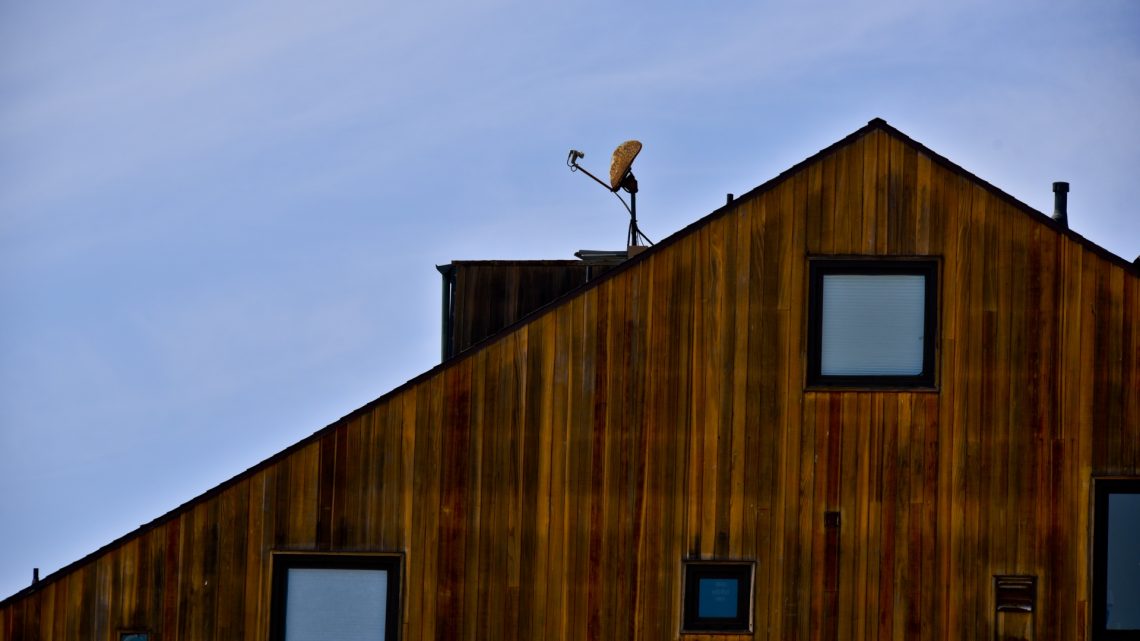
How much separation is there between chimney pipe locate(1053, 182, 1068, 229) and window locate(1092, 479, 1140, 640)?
6.67 m

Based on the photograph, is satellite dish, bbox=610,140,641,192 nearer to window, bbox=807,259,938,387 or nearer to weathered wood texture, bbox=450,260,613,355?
weathered wood texture, bbox=450,260,613,355

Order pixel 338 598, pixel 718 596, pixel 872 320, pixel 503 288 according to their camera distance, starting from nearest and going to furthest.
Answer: pixel 338 598 → pixel 718 596 → pixel 872 320 → pixel 503 288

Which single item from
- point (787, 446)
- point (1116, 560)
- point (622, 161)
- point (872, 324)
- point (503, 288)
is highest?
point (622, 161)

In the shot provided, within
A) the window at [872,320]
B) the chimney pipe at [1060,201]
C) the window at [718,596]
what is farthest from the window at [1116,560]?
the chimney pipe at [1060,201]

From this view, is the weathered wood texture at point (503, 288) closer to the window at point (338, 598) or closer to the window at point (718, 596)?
the window at point (338, 598)

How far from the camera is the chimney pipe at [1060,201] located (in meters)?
24.7

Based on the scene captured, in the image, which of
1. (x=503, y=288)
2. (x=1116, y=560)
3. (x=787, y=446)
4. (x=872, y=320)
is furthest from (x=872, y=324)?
(x=503, y=288)

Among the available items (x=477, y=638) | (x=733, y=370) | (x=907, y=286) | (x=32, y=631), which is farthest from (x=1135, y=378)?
(x=32, y=631)

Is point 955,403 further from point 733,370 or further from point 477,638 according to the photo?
point 477,638

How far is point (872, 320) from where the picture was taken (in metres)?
19.1

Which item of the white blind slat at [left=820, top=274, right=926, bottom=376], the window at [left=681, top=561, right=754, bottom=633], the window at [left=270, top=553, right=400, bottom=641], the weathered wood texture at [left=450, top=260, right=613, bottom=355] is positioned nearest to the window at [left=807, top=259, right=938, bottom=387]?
the white blind slat at [left=820, top=274, right=926, bottom=376]

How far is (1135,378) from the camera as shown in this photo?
18875 millimetres

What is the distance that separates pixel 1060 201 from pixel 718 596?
919 cm

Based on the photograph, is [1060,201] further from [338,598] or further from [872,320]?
[338,598]
